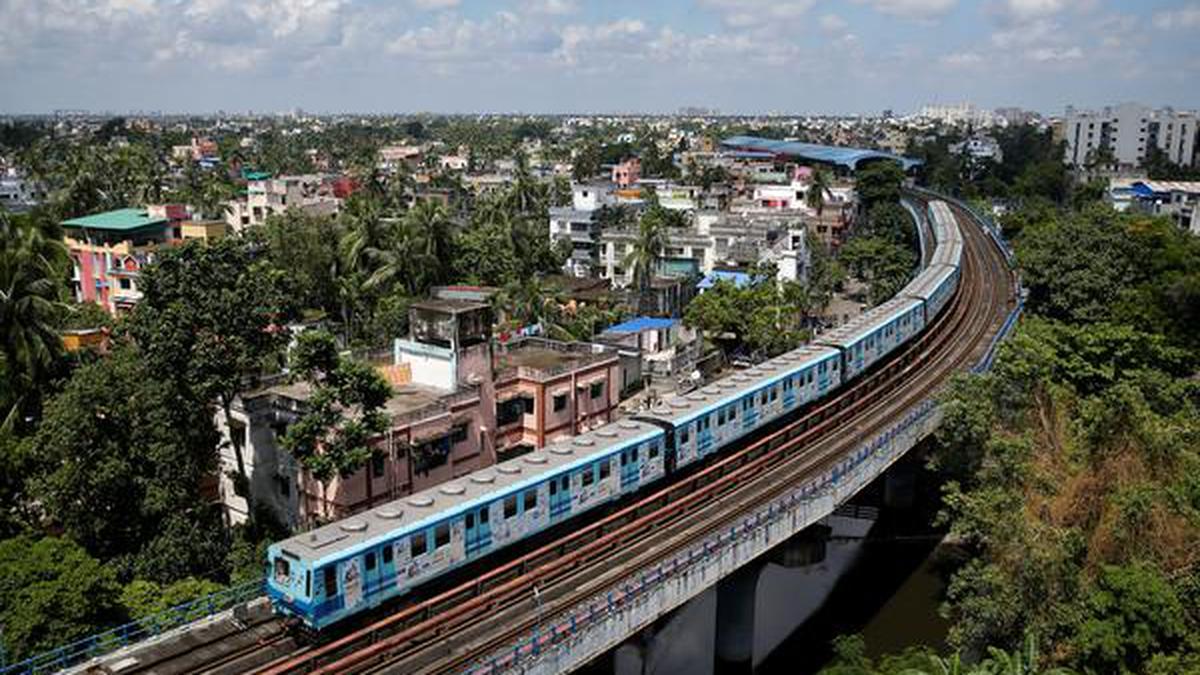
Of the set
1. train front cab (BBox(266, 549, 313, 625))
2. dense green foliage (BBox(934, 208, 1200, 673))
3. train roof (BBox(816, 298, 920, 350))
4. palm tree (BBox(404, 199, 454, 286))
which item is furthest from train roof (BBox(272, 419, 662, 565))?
palm tree (BBox(404, 199, 454, 286))

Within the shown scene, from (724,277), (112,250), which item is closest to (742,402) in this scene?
(724,277)

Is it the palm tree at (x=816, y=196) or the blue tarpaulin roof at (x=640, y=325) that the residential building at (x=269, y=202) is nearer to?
the blue tarpaulin roof at (x=640, y=325)

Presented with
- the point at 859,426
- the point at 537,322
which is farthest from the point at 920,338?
the point at 537,322

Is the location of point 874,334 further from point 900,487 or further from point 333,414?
point 333,414

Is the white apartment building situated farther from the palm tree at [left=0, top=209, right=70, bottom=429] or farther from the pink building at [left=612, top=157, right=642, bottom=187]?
the palm tree at [left=0, top=209, right=70, bottom=429]

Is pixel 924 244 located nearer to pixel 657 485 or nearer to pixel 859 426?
pixel 859 426
